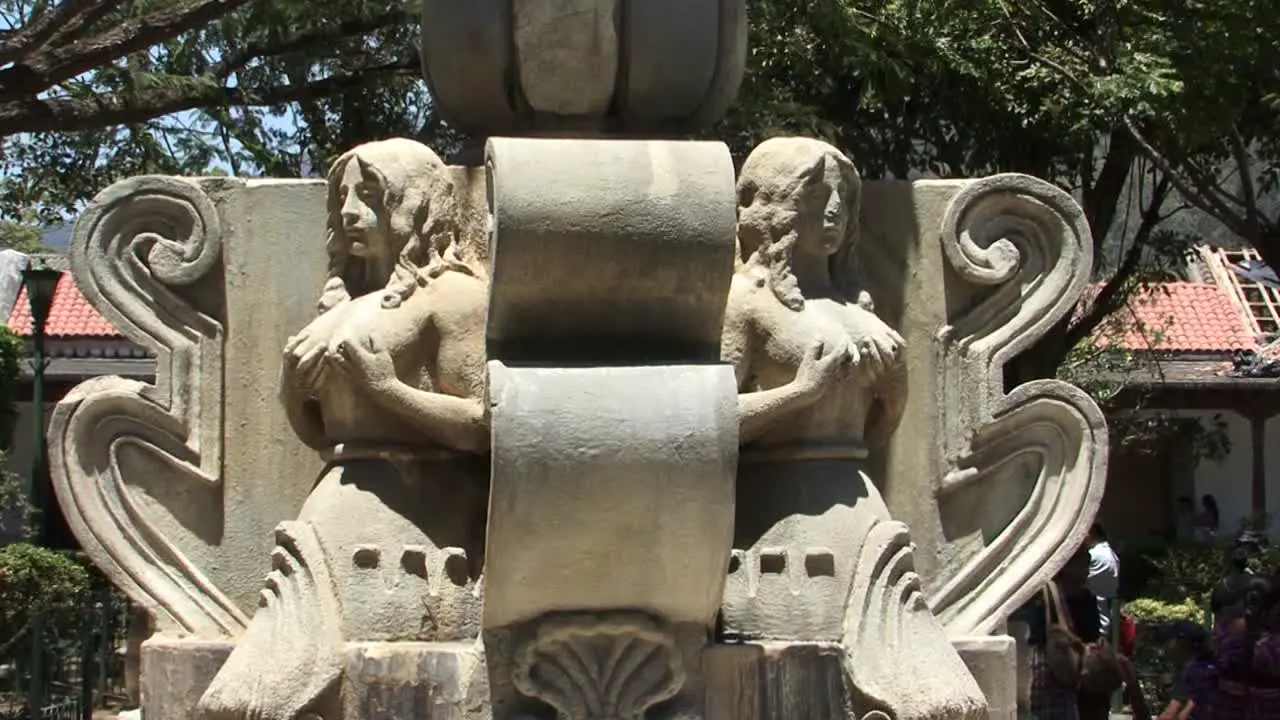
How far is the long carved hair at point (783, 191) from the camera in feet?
14.3

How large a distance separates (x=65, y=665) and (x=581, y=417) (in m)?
7.89

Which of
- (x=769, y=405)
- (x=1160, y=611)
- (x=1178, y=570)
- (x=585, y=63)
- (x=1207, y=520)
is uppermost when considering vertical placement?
(x=1207, y=520)

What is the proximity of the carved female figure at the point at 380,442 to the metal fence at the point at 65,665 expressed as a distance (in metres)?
5.62

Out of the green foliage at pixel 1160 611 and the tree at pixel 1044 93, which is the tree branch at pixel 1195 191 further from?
the green foliage at pixel 1160 611

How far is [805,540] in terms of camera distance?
4145 millimetres

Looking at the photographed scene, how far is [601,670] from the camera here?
12.7ft

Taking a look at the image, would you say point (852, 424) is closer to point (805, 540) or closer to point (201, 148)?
point (805, 540)

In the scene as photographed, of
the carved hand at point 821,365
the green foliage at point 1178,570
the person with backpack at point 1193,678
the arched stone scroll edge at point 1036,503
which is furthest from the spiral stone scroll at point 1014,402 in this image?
the green foliage at point 1178,570

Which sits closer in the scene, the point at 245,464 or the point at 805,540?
the point at 805,540

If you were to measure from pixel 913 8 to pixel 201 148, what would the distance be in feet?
14.6

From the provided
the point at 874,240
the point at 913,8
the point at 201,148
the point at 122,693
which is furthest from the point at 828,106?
the point at 874,240

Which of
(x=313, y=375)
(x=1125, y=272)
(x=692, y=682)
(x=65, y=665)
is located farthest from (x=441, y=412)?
(x=1125, y=272)

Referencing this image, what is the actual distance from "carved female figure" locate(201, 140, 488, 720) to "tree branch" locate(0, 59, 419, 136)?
5.61 meters

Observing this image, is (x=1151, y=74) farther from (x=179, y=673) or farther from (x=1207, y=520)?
(x=1207, y=520)
